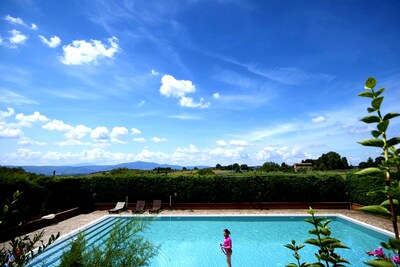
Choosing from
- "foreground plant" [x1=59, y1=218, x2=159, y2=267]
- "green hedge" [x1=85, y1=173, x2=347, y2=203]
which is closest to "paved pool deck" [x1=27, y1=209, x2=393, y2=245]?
"green hedge" [x1=85, y1=173, x2=347, y2=203]

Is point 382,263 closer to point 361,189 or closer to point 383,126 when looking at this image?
point 383,126

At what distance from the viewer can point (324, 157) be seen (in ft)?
354

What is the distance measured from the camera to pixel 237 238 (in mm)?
14922

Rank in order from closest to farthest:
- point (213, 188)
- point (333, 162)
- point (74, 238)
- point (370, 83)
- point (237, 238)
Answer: point (370, 83) → point (74, 238) → point (237, 238) → point (213, 188) → point (333, 162)

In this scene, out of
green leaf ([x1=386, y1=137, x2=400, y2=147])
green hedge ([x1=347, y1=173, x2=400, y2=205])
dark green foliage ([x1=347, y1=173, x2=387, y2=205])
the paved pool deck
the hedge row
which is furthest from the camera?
the hedge row

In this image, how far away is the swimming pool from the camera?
11.6 meters

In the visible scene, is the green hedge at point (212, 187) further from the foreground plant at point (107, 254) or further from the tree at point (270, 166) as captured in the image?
the tree at point (270, 166)

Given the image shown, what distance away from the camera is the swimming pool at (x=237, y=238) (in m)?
11.6

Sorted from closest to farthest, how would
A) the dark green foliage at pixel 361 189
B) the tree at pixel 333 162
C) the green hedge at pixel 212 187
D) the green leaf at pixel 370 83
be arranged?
the green leaf at pixel 370 83 < the dark green foliage at pixel 361 189 < the green hedge at pixel 212 187 < the tree at pixel 333 162

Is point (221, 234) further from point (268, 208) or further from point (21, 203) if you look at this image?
point (21, 203)

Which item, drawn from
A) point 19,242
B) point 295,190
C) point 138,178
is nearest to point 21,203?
point 138,178

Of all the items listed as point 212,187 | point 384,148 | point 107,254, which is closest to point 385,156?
point 384,148

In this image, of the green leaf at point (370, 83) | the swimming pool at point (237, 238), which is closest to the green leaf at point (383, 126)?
the green leaf at point (370, 83)

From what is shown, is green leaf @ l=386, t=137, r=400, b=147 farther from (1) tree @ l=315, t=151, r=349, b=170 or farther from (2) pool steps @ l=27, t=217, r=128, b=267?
(1) tree @ l=315, t=151, r=349, b=170
